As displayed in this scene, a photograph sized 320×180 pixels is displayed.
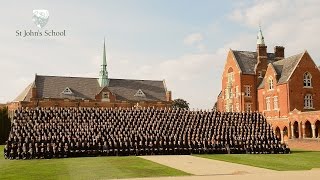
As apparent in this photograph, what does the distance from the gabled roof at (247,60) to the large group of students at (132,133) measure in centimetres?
2287

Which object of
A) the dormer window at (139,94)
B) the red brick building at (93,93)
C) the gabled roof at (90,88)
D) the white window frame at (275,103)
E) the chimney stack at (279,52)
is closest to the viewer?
the white window frame at (275,103)

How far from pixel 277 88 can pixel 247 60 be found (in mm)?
8624

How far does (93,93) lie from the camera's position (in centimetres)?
6512

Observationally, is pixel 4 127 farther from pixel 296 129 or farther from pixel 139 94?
pixel 296 129

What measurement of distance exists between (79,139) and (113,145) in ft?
8.32

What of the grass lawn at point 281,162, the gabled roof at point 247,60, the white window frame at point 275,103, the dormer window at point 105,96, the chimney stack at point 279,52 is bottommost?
the grass lawn at point 281,162

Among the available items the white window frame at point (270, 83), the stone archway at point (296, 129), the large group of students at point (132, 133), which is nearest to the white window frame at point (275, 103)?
the white window frame at point (270, 83)

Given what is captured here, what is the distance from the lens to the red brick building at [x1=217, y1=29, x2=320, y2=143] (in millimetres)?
46500

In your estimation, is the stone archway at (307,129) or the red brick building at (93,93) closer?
the stone archway at (307,129)

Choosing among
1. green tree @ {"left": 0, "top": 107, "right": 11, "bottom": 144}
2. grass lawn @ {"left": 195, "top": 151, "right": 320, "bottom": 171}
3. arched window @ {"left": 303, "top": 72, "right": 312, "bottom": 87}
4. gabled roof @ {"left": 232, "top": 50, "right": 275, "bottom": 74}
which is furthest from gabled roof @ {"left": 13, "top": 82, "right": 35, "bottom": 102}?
grass lawn @ {"left": 195, "top": 151, "right": 320, "bottom": 171}

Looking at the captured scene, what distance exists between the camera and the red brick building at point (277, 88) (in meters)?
46.5

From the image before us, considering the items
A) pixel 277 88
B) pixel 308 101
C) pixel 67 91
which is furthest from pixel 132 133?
pixel 67 91

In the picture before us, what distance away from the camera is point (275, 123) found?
49.8 meters

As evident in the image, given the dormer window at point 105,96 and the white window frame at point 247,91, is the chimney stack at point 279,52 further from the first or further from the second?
the dormer window at point 105,96
